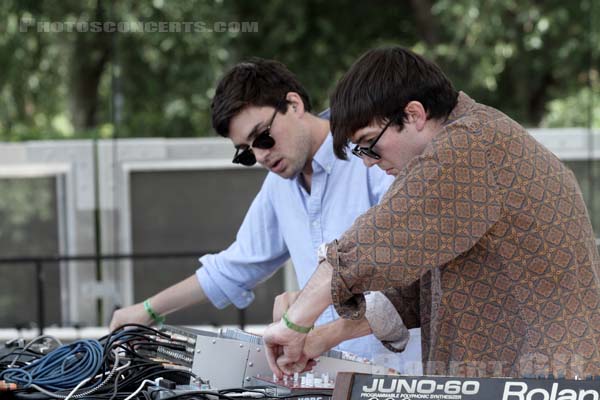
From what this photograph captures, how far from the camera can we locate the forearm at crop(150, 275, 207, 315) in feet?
9.56

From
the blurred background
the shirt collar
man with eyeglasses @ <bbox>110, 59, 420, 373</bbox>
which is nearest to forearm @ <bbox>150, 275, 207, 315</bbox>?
man with eyeglasses @ <bbox>110, 59, 420, 373</bbox>

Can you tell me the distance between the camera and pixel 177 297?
2.95 metres

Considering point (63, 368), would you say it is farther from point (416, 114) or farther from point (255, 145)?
point (416, 114)

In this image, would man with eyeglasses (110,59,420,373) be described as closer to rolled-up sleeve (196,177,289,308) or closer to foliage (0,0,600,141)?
rolled-up sleeve (196,177,289,308)

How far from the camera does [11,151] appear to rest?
5871 millimetres

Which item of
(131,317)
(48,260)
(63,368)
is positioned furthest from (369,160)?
(48,260)

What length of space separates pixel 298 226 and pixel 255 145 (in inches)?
10.2

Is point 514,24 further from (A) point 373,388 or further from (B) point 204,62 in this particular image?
(A) point 373,388

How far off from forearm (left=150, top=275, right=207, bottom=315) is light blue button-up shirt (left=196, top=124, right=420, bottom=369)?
3cm

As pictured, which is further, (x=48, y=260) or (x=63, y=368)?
(x=48, y=260)

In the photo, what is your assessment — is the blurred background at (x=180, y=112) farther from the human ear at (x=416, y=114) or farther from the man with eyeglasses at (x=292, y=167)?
the human ear at (x=416, y=114)

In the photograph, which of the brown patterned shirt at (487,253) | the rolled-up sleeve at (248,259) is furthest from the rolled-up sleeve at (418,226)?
the rolled-up sleeve at (248,259)

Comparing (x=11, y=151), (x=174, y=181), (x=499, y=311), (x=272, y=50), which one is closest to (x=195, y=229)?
(x=174, y=181)

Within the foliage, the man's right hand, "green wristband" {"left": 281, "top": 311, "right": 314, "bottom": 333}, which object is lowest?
the man's right hand
